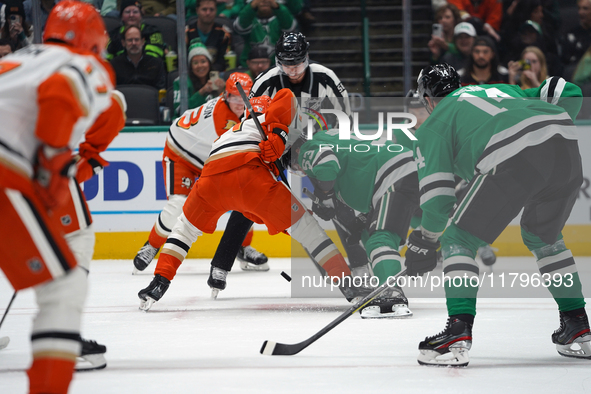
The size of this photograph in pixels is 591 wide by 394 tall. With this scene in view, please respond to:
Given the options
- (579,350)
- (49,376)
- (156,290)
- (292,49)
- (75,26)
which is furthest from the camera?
(292,49)

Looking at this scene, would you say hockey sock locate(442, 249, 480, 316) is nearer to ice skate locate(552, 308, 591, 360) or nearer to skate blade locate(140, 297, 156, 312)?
ice skate locate(552, 308, 591, 360)

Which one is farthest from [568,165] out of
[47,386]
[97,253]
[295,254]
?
[97,253]

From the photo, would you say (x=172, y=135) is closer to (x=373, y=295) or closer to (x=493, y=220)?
(x=373, y=295)

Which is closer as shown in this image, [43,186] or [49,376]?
[49,376]

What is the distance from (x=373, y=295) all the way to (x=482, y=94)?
2.75 ft

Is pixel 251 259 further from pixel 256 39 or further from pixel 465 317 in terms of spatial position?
pixel 465 317

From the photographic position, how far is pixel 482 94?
2395mm

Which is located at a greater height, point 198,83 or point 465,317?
point 465,317

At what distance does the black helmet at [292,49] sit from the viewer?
4180mm

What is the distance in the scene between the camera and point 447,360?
7.63 feet

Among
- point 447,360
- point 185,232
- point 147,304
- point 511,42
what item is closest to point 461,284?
point 447,360

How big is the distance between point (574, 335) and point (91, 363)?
1614 mm

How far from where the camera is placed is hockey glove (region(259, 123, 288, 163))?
3279mm

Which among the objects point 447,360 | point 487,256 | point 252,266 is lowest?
point 252,266
